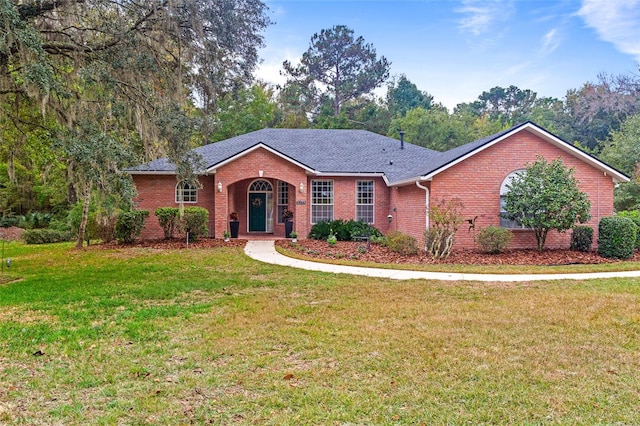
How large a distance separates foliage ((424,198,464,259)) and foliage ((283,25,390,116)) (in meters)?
27.2

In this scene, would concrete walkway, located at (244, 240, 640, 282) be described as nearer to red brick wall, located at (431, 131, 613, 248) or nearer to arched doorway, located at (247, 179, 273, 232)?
red brick wall, located at (431, 131, 613, 248)

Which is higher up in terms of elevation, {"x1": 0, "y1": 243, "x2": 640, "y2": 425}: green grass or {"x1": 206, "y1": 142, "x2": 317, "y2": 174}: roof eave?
{"x1": 206, "y1": 142, "x2": 317, "y2": 174}: roof eave

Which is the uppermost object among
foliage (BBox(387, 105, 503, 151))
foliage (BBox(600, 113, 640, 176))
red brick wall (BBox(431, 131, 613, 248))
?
foliage (BBox(387, 105, 503, 151))

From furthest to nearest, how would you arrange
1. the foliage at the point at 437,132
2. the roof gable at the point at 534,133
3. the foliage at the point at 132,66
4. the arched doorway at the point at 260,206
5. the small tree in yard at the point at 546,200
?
the foliage at the point at 437,132 < the arched doorway at the point at 260,206 < the roof gable at the point at 534,133 < the small tree in yard at the point at 546,200 < the foliage at the point at 132,66

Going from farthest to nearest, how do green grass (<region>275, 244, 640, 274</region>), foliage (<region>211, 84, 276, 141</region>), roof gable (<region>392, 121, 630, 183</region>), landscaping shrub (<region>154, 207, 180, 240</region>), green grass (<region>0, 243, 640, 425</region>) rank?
foliage (<region>211, 84, 276, 141</region>), landscaping shrub (<region>154, 207, 180, 240</region>), roof gable (<region>392, 121, 630, 183</region>), green grass (<region>275, 244, 640, 274</region>), green grass (<region>0, 243, 640, 425</region>)

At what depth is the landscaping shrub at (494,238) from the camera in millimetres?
12945

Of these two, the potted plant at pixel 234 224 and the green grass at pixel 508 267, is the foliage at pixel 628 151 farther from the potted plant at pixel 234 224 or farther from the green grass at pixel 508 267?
the potted plant at pixel 234 224

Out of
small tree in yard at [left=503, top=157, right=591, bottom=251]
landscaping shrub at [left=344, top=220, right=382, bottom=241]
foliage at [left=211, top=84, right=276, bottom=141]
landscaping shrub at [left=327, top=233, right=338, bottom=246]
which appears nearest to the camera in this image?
small tree in yard at [left=503, top=157, right=591, bottom=251]

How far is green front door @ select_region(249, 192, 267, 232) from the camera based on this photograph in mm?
19438

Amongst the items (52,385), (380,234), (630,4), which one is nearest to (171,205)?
(380,234)

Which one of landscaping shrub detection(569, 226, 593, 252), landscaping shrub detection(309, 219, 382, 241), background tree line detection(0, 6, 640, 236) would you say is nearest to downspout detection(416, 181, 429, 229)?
landscaping shrub detection(309, 219, 382, 241)

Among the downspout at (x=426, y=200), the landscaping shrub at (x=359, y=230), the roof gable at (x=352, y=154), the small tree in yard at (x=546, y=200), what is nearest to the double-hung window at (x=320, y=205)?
the roof gable at (x=352, y=154)

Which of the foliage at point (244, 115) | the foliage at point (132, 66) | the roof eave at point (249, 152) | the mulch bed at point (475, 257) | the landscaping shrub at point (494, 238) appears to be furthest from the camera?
the foliage at point (244, 115)

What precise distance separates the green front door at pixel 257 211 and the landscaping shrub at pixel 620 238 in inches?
509
